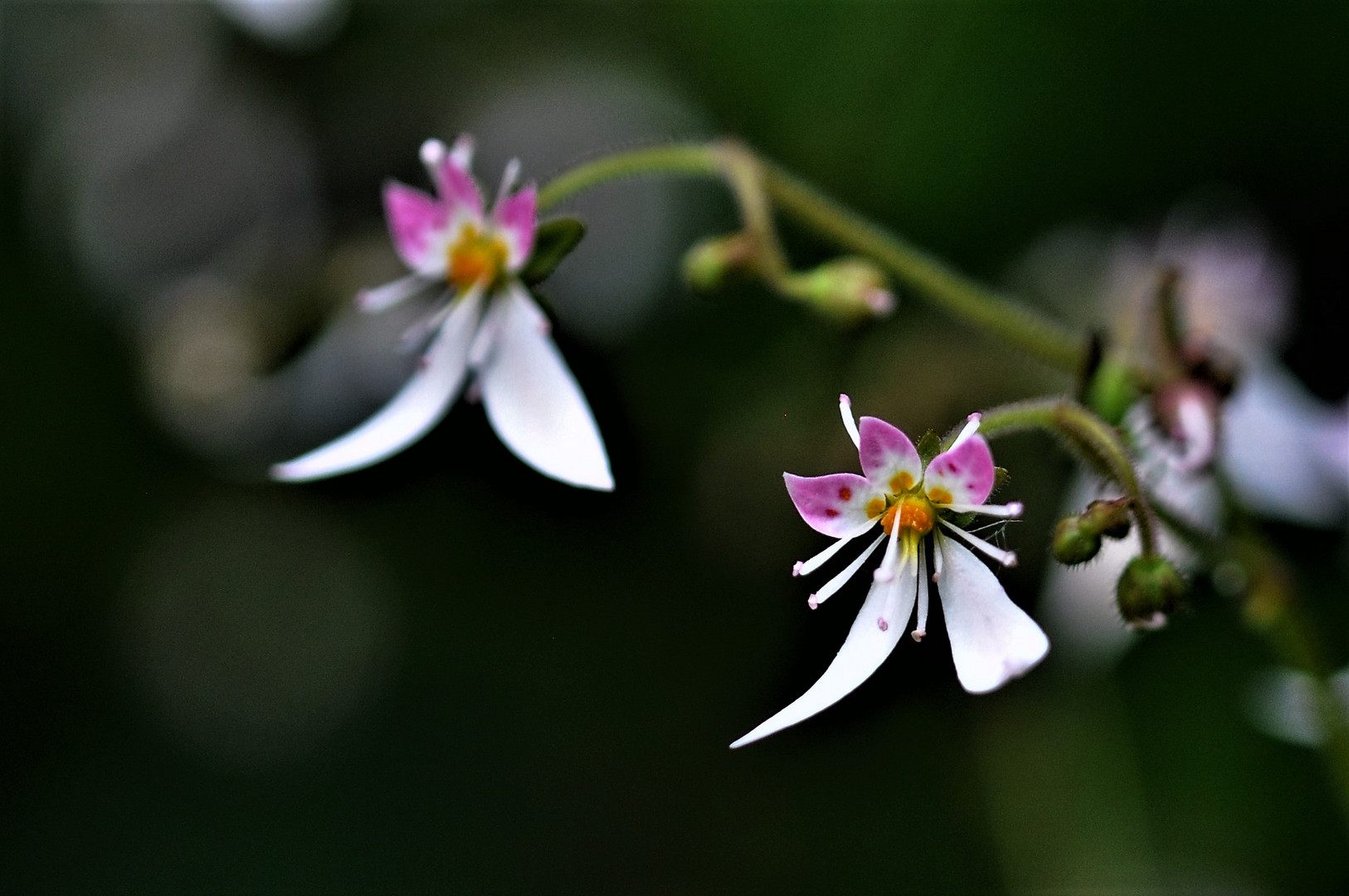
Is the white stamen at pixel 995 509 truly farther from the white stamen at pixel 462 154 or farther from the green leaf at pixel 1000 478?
the white stamen at pixel 462 154

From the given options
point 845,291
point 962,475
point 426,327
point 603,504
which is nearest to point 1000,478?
point 962,475

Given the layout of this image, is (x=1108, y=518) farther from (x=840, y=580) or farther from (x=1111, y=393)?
(x=1111, y=393)

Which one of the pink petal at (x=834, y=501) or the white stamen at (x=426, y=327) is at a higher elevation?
the white stamen at (x=426, y=327)

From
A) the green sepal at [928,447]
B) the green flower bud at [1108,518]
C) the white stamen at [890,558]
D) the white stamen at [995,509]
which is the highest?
→ the green sepal at [928,447]

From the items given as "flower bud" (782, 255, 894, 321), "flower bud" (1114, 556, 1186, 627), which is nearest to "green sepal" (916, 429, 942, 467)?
"flower bud" (1114, 556, 1186, 627)

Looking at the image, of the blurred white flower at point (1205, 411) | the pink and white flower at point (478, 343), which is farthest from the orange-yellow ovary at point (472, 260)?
the blurred white flower at point (1205, 411)

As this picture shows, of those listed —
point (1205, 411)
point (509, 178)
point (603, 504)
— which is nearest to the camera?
point (509, 178)

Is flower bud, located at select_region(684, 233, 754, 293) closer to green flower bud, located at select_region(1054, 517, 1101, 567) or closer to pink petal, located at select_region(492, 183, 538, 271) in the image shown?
pink petal, located at select_region(492, 183, 538, 271)
